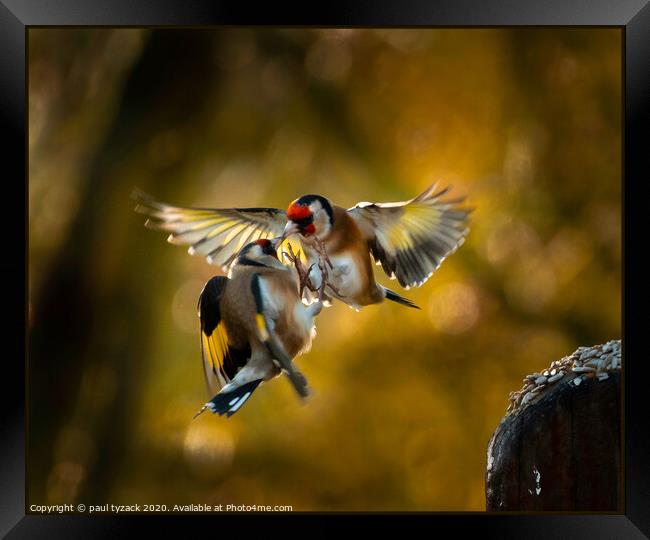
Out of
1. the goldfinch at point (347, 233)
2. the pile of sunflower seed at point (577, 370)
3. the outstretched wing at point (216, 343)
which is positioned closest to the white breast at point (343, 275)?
the goldfinch at point (347, 233)

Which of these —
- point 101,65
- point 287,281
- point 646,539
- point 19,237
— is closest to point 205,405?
point 287,281

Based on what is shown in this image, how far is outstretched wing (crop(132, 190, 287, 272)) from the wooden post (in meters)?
0.87

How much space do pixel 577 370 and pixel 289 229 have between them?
0.88 metres

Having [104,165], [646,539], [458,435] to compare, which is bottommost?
[646,539]

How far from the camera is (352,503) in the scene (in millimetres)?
2244

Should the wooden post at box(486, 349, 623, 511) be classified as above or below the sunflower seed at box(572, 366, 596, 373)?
below

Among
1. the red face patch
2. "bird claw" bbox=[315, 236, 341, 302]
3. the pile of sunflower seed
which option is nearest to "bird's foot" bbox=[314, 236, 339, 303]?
"bird claw" bbox=[315, 236, 341, 302]

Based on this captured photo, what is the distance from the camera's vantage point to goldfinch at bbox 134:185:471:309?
213cm

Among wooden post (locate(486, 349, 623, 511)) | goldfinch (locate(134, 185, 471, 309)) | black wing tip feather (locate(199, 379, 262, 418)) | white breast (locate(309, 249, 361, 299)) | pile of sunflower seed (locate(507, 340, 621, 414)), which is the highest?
goldfinch (locate(134, 185, 471, 309))

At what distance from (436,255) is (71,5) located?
1.28 m

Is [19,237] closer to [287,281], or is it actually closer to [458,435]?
[287,281]

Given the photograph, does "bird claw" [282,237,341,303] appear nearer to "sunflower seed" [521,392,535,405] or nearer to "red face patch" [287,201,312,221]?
"red face patch" [287,201,312,221]

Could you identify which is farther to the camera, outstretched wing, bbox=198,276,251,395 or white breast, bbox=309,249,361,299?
white breast, bbox=309,249,361,299

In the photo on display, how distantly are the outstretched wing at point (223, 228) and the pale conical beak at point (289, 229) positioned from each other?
25mm
